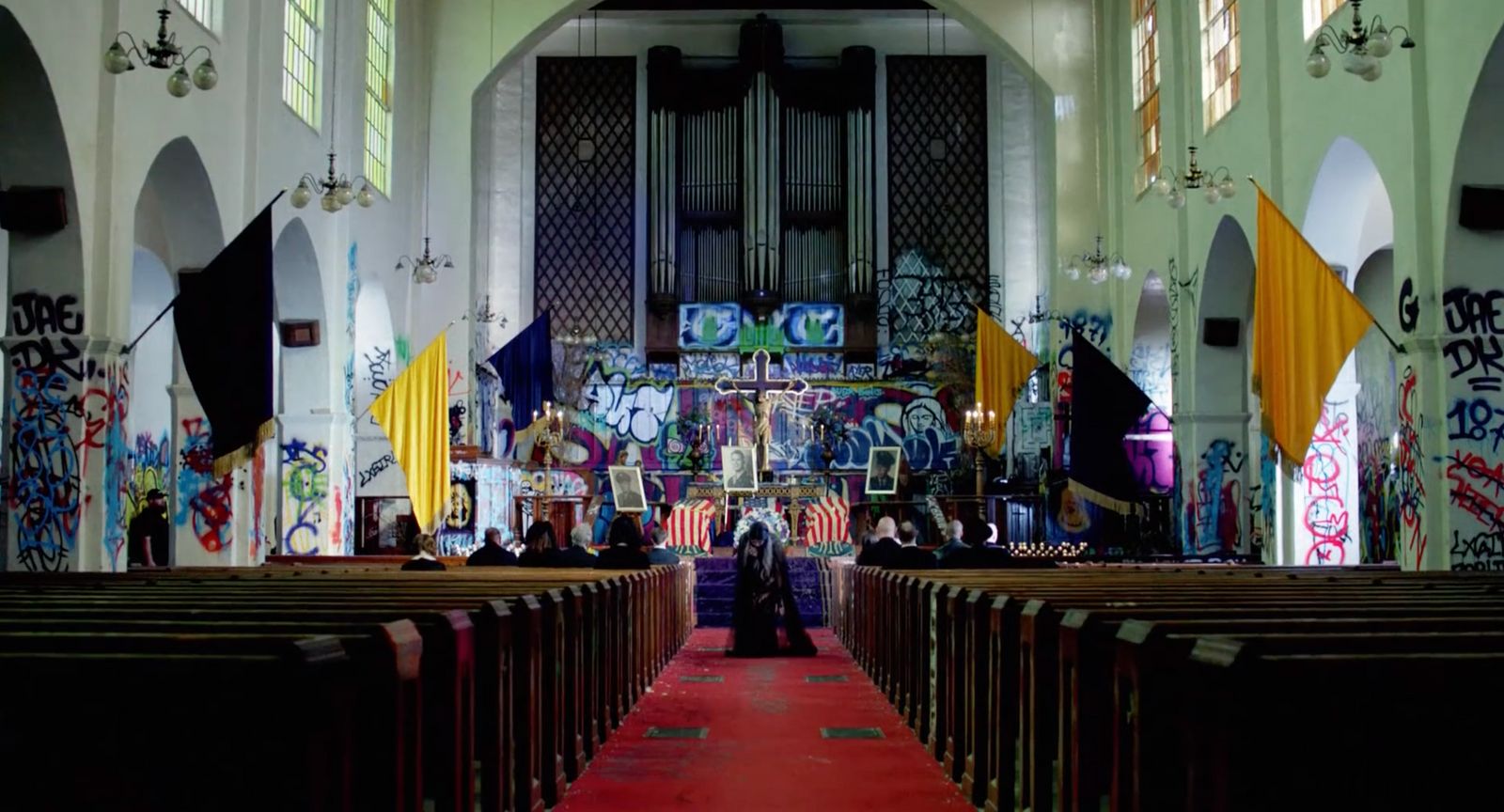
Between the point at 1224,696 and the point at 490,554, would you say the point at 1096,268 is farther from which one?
the point at 1224,696

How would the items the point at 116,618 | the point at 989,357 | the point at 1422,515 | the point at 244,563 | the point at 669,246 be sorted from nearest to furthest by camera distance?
the point at 116,618 → the point at 1422,515 → the point at 244,563 → the point at 989,357 → the point at 669,246

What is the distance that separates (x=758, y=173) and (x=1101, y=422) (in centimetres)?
1145

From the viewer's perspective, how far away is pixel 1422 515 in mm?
11961

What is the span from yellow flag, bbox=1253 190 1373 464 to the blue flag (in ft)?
39.1

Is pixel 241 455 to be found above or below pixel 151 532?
above

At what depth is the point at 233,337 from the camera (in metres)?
12.8

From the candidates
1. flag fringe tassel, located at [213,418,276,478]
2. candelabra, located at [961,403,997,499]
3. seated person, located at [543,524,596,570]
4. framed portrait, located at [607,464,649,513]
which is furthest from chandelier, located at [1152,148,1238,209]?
framed portrait, located at [607,464,649,513]

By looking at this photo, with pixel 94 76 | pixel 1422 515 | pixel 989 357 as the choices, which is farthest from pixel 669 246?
pixel 1422 515

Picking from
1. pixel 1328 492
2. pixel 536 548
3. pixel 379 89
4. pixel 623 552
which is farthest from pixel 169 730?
pixel 379 89

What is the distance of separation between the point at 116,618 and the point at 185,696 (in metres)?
1.58

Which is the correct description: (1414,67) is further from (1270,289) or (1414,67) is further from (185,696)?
(185,696)

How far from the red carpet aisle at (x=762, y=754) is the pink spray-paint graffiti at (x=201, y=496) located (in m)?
7.31

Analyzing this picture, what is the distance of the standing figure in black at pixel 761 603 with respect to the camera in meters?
12.5

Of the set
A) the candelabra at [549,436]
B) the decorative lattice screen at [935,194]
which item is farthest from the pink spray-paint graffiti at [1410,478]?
the candelabra at [549,436]
